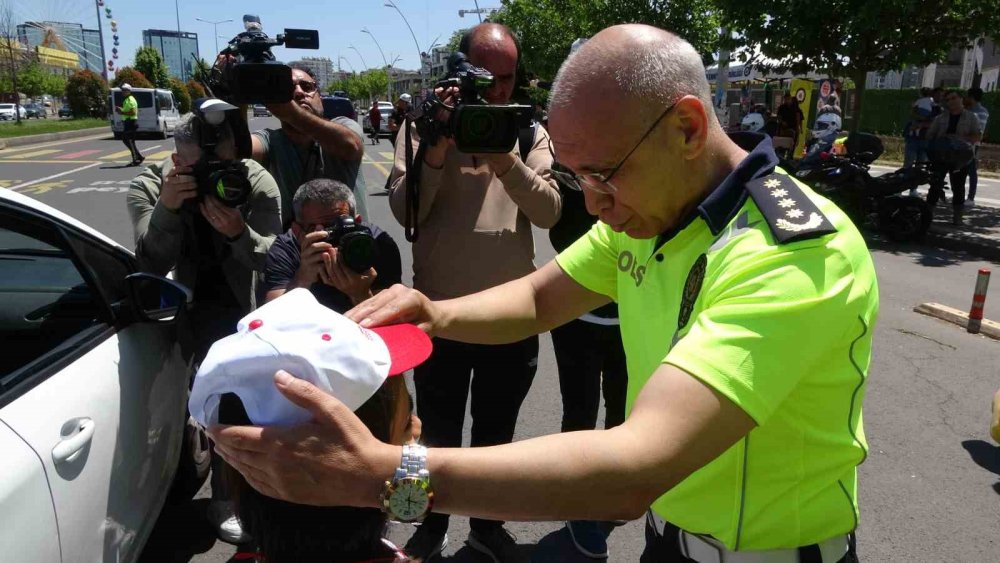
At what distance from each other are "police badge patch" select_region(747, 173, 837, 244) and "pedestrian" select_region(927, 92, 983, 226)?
10.5 metres

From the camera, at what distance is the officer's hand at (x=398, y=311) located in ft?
4.82

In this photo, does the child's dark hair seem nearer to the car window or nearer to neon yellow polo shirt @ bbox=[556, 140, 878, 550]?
neon yellow polo shirt @ bbox=[556, 140, 878, 550]

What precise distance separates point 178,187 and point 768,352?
213 centimetres

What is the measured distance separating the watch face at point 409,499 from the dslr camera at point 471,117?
1.41 metres

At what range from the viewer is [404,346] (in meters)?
1.29

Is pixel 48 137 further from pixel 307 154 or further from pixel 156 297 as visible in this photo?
pixel 156 297

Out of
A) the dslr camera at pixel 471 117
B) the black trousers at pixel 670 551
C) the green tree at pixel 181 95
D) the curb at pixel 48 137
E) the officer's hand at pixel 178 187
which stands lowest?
the curb at pixel 48 137

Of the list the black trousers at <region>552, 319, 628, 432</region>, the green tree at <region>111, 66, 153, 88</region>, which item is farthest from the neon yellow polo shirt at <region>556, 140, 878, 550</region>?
the green tree at <region>111, 66, 153, 88</region>

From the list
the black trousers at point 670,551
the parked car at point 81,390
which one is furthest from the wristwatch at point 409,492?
the parked car at point 81,390

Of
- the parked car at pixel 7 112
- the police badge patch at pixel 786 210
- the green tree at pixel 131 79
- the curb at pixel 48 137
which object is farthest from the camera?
the parked car at pixel 7 112

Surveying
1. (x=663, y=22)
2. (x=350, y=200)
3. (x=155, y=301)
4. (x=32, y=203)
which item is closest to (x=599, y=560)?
(x=350, y=200)

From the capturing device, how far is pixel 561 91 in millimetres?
1255

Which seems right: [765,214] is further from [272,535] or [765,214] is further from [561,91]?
[272,535]

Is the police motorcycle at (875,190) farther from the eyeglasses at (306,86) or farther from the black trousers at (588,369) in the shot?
the eyeglasses at (306,86)
